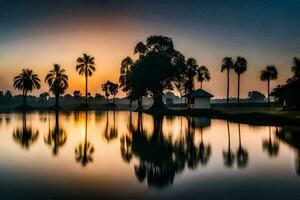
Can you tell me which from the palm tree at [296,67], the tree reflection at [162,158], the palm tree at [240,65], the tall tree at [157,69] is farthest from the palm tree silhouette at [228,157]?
the palm tree at [240,65]

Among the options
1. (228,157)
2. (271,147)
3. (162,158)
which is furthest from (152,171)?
(271,147)

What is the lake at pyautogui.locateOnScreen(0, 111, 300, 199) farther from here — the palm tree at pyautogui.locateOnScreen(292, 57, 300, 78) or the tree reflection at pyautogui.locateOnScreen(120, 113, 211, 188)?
the palm tree at pyautogui.locateOnScreen(292, 57, 300, 78)

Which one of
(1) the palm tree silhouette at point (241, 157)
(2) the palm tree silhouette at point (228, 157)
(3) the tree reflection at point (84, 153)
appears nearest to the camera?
(1) the palm tree silhouette at point (241, 157)

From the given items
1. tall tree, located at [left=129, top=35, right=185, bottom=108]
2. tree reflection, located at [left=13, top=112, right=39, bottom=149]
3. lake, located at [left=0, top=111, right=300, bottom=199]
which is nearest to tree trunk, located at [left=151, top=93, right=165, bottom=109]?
tall tree, located at [left=129, top=35, right=185, bottom=108]

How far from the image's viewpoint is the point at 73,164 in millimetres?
15078

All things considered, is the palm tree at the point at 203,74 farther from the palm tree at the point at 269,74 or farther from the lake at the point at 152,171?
the lake at the point at 152,171

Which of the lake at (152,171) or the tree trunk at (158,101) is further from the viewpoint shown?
the tree trunk at (158,101)

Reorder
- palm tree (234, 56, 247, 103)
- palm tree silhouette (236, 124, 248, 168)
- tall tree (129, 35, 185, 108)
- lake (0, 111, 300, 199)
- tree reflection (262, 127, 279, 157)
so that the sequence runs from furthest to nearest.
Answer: palm tree (234, 56, 247, 103), tall tree (129, 35, 185, 108), tree reflection (262, 127, 279, 157), palm tree silhouette (236, 124, 248, 168), lake (0, 111, 300, 199)

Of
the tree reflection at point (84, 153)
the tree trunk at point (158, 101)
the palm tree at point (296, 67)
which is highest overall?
the palm tree at point (296, 67)

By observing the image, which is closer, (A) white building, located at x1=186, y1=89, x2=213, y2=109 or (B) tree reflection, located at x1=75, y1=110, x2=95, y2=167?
(B) tree reflection, located at x1=75, y1=110, x2=95, y2=167

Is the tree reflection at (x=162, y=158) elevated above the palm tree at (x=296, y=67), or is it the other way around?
the palm tree at (x=296, y=67)

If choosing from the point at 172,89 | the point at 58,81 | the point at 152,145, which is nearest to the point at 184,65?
the point at 172,89

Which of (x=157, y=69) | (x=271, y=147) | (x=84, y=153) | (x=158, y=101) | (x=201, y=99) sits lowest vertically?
(x=84, y=153)

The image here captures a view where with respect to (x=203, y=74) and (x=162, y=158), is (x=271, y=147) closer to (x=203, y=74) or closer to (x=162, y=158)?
(x=162, y=158)
